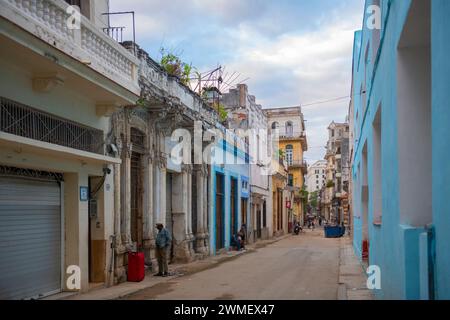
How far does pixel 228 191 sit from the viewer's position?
1001 inches

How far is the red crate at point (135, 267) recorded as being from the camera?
43.5ft

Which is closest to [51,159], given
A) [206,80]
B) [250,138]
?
[206,80]

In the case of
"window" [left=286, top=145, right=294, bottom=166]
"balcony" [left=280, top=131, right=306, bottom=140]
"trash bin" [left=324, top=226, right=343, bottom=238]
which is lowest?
"trash bin" [left=324, top=226, right=343, bottom=238]

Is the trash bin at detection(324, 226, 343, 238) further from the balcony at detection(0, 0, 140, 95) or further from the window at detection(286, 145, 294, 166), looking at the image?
the balcony at detection(0, 0, 140, 95)

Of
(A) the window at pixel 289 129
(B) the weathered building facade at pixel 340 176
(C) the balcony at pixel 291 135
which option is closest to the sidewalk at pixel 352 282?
(B) the weathered building facade at pixel 340 176

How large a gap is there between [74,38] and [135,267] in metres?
6.09

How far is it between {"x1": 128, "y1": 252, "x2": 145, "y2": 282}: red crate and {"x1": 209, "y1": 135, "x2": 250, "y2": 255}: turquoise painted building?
28.4 ft

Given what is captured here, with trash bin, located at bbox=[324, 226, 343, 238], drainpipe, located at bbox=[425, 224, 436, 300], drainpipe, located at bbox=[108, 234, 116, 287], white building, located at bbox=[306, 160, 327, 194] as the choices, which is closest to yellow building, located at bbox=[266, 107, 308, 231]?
trash bin, located at bbox=[324, 226, 343, 238]

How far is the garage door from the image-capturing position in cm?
922

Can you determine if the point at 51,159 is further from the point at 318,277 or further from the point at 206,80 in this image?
the point at 206,80
